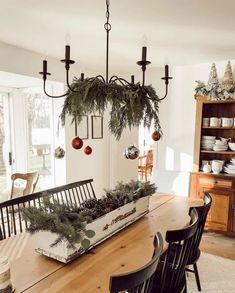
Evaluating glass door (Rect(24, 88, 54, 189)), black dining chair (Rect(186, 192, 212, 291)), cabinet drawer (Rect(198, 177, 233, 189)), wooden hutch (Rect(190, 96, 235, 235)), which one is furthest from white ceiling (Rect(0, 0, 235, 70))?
cabinet drawer (Rect(198, 177, 233, 189))

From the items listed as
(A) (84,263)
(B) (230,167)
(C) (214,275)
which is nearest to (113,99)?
(A) (84,263)

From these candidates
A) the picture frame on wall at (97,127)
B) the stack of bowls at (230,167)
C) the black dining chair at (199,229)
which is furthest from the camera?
the picture frame on wall at (97,127)

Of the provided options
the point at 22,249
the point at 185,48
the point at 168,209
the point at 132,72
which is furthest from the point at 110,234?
the point at 132,72

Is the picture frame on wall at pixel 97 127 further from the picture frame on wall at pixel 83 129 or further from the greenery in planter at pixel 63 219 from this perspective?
the greenery in planter at pixel 63 219

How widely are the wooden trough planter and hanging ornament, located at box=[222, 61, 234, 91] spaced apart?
2.06m

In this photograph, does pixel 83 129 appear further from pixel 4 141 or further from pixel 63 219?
pixel 63 219

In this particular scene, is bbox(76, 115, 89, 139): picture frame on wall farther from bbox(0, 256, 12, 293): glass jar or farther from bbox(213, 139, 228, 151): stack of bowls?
bbox(0, 256, 12, 293): glass jar

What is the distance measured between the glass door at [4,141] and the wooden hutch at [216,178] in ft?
9.55

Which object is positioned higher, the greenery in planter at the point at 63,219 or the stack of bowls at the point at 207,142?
the stack of bowls at the point at 207,142

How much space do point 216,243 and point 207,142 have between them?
1.37m

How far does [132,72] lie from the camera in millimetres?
4547

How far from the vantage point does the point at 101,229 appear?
1.70 metres

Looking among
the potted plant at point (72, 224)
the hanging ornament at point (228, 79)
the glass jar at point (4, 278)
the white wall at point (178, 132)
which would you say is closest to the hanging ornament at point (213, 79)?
the hanging ornament at point (228, 79)

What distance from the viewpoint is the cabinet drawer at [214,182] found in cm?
341
